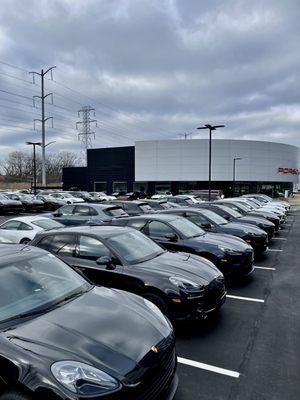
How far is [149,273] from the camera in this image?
17.5ft

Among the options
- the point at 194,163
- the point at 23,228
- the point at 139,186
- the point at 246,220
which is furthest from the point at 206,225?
the point at 139,186

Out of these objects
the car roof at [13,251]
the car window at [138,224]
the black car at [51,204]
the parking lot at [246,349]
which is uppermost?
the car roof at [13,251]

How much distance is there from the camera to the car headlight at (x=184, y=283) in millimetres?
5070

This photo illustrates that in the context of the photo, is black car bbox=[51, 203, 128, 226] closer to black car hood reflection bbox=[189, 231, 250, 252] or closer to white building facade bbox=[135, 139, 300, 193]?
black car hood reflection bbox=[189, 231, 250, 252]

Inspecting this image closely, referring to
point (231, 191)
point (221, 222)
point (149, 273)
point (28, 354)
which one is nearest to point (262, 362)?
point (149, 273)

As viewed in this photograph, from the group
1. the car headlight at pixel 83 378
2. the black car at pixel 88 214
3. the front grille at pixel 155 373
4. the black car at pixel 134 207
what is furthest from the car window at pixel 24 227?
the car headlight at pixel 83 378

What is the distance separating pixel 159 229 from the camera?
847 cm

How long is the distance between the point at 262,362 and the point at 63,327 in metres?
2.65

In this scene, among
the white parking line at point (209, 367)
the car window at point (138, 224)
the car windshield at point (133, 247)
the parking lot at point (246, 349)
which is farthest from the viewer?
the car window at point (138, 224)

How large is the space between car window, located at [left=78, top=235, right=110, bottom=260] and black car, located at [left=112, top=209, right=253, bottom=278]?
219 centimetres

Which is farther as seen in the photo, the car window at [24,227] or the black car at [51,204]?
the black car at [51,204]

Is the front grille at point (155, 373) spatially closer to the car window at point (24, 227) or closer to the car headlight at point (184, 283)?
the car headlight at point (184, 283)

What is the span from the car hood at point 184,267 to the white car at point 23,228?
284 inches

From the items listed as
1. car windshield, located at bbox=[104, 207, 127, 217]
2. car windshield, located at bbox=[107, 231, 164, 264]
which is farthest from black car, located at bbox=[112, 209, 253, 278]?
car windshield, located at bbox=[104, 207, 127, 217]
